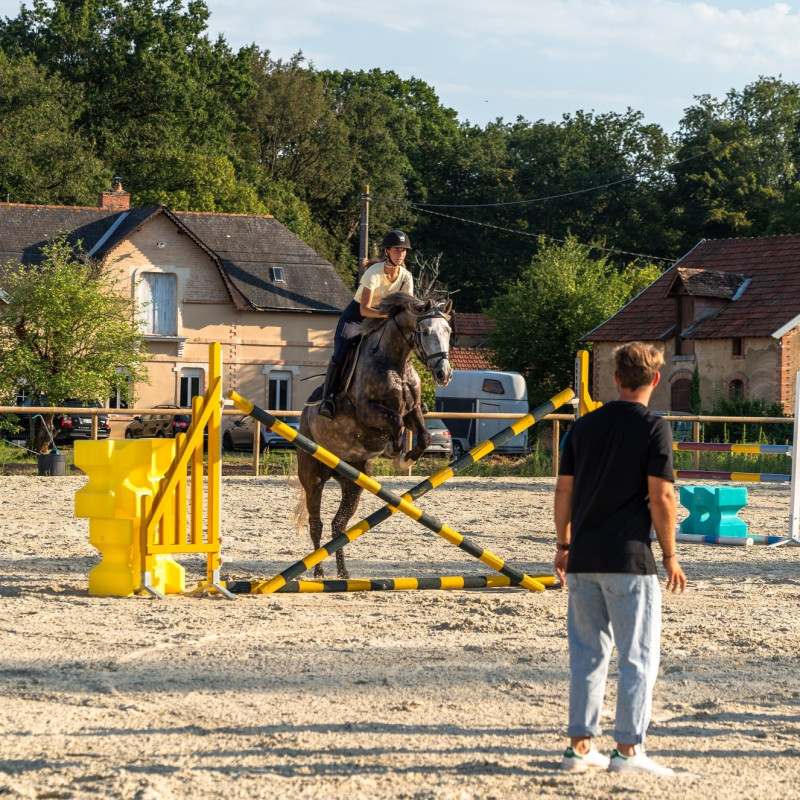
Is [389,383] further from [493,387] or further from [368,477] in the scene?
[493,387]

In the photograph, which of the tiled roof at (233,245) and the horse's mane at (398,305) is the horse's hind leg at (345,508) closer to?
the horse's mane at (398,305)

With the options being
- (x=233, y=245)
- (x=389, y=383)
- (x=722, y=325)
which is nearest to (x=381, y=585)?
(x=389, y=383)

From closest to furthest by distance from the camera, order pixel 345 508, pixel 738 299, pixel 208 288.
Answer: pixel 345 508 < pixel 738 299 < pixel 208 288

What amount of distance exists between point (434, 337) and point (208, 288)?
38.3m

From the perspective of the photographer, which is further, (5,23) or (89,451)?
(5,23)

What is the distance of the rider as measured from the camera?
30.7 ft

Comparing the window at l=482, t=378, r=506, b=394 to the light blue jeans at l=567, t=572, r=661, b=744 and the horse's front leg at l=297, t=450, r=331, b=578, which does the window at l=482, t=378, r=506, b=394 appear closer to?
the horse's front leg at l=297, t=450, r=331, b=578

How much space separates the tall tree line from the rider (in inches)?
1769

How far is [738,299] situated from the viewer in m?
41.0

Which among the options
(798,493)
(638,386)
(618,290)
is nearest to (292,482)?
(798,493)

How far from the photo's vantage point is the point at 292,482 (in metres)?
11.0

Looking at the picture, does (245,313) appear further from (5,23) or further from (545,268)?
(5,23)

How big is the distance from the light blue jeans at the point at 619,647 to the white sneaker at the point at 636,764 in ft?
0.19

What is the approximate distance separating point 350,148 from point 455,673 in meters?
62.1
